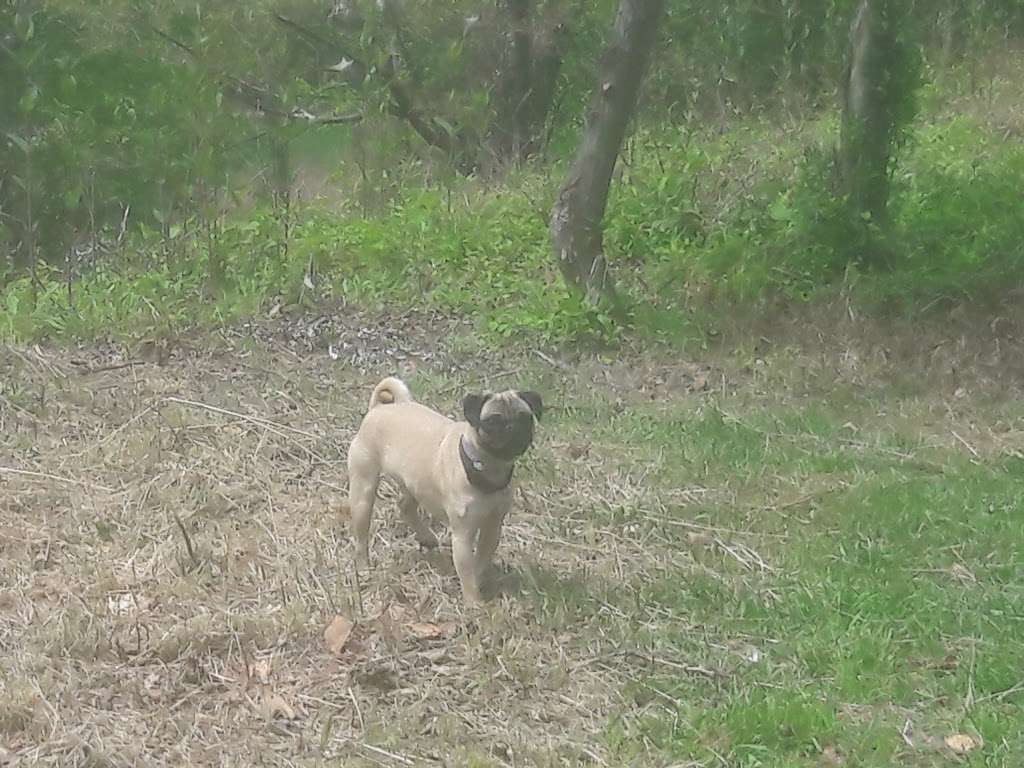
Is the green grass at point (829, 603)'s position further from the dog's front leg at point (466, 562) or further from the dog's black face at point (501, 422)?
the dog's black face at point (501, 422)

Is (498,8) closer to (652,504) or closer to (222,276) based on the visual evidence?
(222,276)

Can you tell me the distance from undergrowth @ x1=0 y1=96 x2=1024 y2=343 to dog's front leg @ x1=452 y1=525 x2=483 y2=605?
3.69m

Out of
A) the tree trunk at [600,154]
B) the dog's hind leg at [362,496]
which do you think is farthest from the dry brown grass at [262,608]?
the tree trunk at [600,154]

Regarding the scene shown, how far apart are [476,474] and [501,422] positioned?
0.22 meters

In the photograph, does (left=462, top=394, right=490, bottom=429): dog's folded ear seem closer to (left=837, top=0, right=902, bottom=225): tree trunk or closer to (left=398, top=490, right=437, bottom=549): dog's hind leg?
(left=398, top=490, right=437, bottom=549): dog's hind leg

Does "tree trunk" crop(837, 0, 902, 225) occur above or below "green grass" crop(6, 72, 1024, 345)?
above

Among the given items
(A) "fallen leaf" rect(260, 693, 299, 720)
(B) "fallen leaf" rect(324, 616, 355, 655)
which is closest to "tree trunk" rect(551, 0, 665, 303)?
(B) "fallen leaf" rect(324, 616, 355, 655)

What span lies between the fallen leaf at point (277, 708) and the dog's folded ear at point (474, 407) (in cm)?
102

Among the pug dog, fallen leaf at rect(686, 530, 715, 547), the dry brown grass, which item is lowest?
the dry brown grass

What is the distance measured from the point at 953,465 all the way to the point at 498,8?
9.08 metres

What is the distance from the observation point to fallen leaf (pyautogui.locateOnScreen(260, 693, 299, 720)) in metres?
3.73

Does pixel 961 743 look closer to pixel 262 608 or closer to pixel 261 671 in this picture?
pixel 261 671

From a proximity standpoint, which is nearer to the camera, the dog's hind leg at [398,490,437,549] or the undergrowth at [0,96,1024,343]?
the dog's hind leg at [398,490,437,549]

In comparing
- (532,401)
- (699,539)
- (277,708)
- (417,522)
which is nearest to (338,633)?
(277,708)
